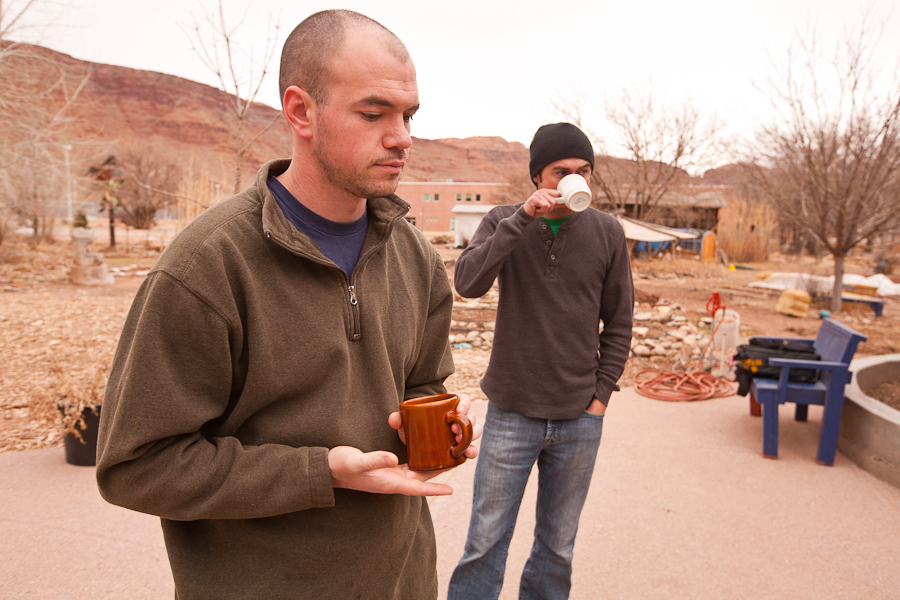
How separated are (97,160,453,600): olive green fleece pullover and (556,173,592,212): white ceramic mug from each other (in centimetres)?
90

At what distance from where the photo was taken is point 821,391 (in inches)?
166

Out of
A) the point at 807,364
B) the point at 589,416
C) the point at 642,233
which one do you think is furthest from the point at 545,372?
the point at 642,233

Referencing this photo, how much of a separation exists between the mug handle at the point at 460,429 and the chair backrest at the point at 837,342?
159 inches

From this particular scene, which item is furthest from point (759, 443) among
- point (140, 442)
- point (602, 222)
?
point (140, 442)

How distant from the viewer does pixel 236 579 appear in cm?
105

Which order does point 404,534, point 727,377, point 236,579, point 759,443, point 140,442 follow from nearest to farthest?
point 140,442 → point 236,579 → point 404,534 → point 759,443 → point 727,377

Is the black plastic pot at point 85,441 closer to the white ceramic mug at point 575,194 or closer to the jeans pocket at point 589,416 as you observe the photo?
the jeans pocket at point 589,416

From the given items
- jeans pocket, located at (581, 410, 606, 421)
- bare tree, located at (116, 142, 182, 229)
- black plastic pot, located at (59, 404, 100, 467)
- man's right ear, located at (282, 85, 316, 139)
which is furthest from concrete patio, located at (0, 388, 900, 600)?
bare tree, located at (116, 142, 182, 229)

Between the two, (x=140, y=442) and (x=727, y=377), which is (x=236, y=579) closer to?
(x=140, y=442)

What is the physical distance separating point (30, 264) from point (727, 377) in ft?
53.9

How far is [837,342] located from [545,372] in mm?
3606

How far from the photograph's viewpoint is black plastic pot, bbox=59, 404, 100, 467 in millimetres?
3617

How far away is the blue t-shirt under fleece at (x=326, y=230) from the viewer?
1.15 metres

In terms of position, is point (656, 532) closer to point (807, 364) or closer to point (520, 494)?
point (520, 494)
